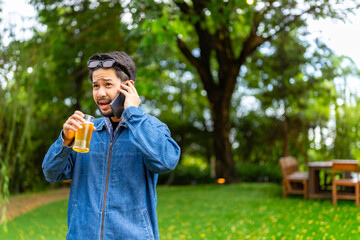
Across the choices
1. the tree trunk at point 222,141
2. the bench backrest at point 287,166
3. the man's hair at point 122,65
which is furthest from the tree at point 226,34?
the man's hair at point 122,65

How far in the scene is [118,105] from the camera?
192cm

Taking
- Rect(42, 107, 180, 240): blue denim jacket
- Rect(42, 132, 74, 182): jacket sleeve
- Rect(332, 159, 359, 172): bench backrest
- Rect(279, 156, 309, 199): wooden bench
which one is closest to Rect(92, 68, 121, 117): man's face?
Rect(42, 107, 180, 240): blue denim jacket

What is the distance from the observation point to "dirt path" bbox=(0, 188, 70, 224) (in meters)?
9.01

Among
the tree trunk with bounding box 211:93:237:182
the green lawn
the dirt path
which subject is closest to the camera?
the green lawn

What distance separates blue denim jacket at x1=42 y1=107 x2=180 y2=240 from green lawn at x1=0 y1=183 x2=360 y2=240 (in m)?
4.61

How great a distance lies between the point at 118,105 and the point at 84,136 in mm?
206

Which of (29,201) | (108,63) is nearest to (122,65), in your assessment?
(108,63)

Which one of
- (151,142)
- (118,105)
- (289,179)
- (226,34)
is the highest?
(226,34)

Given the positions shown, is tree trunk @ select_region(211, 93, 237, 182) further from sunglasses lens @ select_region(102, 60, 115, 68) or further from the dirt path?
sunglasses lens @ select_region(102, 60, 115, 68)

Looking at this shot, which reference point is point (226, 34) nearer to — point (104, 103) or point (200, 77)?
point (200, 77)

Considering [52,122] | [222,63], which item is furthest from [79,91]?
[222,63]

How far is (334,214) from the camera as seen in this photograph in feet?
25.0

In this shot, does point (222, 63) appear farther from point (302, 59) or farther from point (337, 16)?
point (337, 16)

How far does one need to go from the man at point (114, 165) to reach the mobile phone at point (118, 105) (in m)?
0.03
